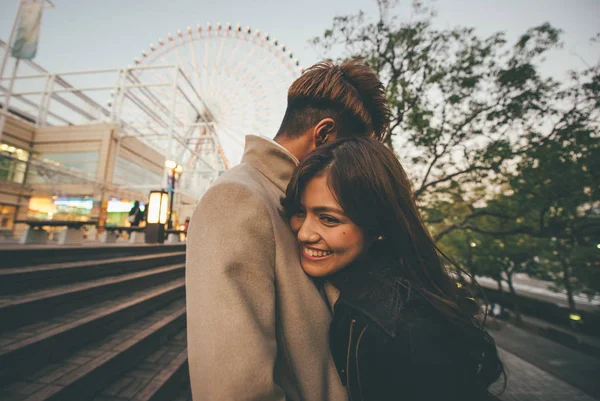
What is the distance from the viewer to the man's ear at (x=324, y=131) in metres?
1.36

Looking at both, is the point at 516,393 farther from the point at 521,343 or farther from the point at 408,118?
the point at 408,118

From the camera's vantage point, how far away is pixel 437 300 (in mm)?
1023

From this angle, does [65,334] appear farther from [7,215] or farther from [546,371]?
[7,215]

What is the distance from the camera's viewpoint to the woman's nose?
108 centimetres

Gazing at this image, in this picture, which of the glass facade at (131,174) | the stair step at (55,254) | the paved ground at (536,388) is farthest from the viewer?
the glass facade at (131,174)

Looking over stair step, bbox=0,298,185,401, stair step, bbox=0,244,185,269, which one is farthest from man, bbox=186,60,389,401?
stair step, bbox=0,244,185,269

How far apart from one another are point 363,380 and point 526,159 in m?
8.40

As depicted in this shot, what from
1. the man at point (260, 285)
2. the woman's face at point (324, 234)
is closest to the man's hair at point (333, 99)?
the man at point (260, 285)

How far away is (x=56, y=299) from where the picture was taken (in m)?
3.28

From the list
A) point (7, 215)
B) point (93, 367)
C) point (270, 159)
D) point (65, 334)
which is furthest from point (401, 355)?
point (7, 215)

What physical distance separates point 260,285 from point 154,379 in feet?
9.64

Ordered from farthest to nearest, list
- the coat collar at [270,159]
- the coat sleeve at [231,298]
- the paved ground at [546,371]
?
the paved ground at [546,371], the coat collar at [270,159], the coat sleeve at [231,298]

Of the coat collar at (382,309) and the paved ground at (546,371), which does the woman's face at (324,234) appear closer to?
the coat collar at (382,309)

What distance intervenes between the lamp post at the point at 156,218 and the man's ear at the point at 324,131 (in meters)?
9.05
